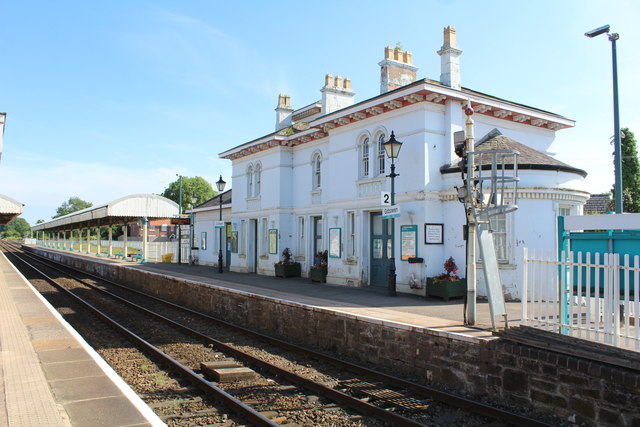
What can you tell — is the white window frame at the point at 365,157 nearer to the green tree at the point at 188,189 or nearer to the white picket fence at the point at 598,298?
the white picket fence at the point at 598,298

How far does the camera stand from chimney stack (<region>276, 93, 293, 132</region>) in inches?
1000

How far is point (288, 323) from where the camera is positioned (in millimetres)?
11977

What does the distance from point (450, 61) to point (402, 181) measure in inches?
164

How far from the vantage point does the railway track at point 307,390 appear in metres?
6.46

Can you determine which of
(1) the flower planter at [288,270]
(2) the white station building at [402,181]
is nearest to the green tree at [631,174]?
(2) the white station building at [402,181]

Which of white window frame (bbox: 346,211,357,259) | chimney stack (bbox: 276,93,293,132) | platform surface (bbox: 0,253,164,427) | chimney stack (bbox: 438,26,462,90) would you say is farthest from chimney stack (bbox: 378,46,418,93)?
platform surface (bbox: 0,253,164,427)

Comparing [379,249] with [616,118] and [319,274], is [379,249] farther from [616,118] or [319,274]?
[616,118]

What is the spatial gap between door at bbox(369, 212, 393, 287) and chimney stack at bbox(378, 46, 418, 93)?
5267 millimetres

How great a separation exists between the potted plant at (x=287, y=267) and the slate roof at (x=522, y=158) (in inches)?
338

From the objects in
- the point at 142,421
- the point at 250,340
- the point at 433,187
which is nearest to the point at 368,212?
the point at 433,187

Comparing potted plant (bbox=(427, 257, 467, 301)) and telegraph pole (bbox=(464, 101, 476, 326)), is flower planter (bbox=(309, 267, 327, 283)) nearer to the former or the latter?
potted plant (bbox=(427, 257, 467, 301))

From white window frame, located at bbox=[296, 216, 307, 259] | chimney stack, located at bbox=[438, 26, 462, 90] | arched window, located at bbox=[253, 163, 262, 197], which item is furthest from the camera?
arched window, located at bbox=[253, 163, 262, 197]

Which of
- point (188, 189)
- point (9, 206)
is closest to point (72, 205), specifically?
point (188, 189)

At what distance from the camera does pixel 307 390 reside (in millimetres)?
7773
